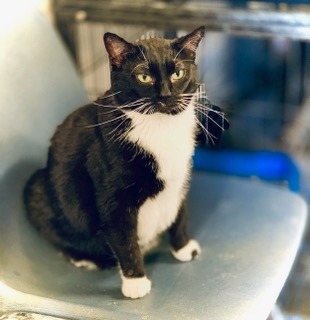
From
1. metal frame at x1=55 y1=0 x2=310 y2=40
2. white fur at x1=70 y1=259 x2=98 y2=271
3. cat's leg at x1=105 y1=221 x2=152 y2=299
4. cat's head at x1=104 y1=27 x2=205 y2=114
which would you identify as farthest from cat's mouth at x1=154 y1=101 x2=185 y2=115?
metal frame at x1=55 y1=0 x2=310 y2=40

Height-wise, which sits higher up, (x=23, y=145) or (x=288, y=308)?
(x=23, y=145)

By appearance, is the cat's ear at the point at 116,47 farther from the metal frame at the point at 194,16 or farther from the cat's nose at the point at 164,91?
the metal frame at the point at 194,16

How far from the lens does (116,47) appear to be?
3.04ft

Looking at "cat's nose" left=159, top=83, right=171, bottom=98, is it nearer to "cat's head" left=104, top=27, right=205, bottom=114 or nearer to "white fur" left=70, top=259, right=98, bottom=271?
"cat's head" left=104, top=27, right=205, bottom=114

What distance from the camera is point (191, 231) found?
119cm

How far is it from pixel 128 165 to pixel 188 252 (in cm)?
24

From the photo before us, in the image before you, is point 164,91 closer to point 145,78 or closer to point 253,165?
point 145,78

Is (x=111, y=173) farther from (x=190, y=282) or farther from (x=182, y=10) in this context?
(x=182, y=10)

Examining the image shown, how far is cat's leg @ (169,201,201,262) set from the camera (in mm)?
1101

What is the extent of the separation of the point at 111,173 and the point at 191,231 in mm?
288

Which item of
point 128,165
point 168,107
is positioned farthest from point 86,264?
point 168,107

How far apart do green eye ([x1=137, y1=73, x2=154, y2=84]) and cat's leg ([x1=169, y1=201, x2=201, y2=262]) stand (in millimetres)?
280

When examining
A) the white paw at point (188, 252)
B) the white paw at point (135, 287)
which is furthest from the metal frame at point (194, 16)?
the white paw at point (135, 287)

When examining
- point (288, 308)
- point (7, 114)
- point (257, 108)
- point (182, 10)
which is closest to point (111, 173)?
point (7, 114)
